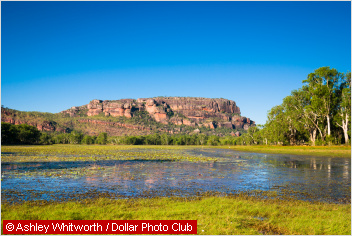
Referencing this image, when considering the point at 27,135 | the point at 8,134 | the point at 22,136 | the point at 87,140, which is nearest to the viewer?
the point at 8,134

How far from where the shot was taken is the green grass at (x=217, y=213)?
850 cm

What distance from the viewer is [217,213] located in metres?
10.0

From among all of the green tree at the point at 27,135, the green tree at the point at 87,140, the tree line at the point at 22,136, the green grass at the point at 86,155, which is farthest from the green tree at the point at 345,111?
the green tree at the point at 87,140

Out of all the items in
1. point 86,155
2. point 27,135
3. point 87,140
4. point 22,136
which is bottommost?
point 87,140

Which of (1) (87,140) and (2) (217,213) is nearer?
(2) (217,213)

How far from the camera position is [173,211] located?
32.2 ft

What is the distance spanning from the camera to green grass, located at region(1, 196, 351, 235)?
8500 millimetres

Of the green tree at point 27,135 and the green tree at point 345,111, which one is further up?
the green tree at point 345,111

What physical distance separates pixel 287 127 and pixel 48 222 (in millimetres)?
78893

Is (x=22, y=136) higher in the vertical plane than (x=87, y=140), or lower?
higher

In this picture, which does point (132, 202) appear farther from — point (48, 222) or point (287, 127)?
point (287, 127)

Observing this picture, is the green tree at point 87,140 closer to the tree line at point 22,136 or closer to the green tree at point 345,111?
the tree line at point 22,136

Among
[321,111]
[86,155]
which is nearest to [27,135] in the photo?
[86,155]

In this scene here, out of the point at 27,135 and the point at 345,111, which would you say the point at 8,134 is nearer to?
the point at 27,135
